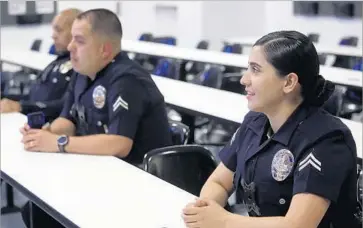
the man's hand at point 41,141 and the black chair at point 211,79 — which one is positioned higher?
the man's hand at point 41,141

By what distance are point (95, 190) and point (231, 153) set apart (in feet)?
1.75

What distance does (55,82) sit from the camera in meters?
4.01

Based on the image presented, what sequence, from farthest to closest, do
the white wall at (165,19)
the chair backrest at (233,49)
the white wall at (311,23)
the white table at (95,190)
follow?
the white wall at (165,19)
the white wall at (311,23)
the chair backrest at (233,49)
the white table at (95,190)

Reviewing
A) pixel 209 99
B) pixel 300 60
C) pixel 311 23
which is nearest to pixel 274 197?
pixel 300 60

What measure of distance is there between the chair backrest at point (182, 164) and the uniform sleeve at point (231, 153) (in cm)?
44

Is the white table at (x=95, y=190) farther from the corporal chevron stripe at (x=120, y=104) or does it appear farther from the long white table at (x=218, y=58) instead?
the long white table at (x=218, y=58)

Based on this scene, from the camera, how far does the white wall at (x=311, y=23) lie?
30.6 feet

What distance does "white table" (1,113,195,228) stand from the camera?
78.3 inches

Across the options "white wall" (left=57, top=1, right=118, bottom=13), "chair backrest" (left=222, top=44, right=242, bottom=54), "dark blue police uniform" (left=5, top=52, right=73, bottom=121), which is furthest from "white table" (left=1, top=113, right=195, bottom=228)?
"white wall" (left=57, top=1, right=118, bottom=13)

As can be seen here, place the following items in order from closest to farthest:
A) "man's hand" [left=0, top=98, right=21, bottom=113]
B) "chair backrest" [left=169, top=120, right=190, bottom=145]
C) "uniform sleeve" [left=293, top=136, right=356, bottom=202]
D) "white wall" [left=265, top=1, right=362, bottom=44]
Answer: "uniform sleeve" [left=293, top=136, right=356, bottom=202]
"chair backrest" [left=169, top=120, right=190, bottom=145]
"man's hand" [left=0, top=98, right=21, bottom=113]
"white wall" [left=265, top=1, right=362, bottom=44]

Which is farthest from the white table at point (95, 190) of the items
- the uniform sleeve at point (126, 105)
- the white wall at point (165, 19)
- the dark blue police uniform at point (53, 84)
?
the white wall at point (165, 19)

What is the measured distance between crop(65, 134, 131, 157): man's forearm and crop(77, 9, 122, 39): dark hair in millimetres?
526

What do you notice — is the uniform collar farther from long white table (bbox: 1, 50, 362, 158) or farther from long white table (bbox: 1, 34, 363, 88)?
long white table (bbox: 1, 34, 363, 88)

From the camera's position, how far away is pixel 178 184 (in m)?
2.61
